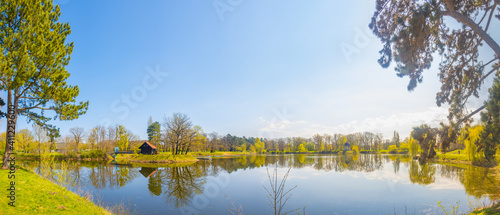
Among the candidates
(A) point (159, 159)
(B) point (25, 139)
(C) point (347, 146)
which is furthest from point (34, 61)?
(C) point (347, 146)

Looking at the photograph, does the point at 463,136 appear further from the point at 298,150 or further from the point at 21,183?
the point at 298,150

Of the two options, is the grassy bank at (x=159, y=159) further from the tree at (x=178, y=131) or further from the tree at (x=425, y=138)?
the tree at (x=425, y=138)

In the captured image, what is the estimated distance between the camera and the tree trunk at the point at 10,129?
11.8 m

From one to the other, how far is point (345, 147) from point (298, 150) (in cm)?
1849

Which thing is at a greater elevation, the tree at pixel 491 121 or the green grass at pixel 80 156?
the tree at pixel 491 121

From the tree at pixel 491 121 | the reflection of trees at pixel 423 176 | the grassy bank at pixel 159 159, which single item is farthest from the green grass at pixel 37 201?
the grassy bank at pixel 159 159

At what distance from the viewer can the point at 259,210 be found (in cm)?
1176

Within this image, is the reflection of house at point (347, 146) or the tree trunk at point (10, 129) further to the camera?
the reflection of house at point (347, 146)

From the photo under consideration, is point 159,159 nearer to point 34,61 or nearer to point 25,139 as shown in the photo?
point 25,139

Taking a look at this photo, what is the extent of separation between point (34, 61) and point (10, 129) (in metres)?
3.97

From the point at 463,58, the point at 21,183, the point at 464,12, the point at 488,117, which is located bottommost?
the point at 21,183

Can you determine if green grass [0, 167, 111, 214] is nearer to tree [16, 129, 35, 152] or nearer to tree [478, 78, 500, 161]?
tree [478, 78, 500, 161]

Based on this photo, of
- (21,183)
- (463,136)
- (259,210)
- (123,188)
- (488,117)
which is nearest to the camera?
(488,117)

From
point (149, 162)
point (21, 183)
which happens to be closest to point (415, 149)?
point (149, 162)
